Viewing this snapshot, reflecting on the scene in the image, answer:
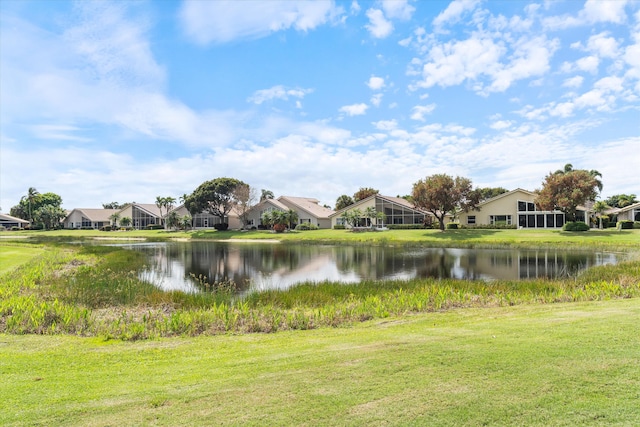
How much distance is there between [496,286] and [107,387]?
12.4 metres

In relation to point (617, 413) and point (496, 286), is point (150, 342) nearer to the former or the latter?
point (617, 413)

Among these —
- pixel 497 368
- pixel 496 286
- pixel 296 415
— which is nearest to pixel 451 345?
pixel 497 368

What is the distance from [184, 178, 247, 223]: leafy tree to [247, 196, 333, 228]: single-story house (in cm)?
442

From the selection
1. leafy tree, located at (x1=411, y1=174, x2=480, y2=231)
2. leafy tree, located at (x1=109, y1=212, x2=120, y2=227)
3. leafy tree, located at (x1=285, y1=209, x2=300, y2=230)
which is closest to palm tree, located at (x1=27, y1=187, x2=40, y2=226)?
leafy tree, located at (x1=109, y1=212, x2=120, y2=227)

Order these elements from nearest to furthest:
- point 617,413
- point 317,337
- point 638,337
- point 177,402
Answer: point 617,413 < point 177,402 < point 638,337 < point 317,337

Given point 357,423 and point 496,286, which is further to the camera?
point 496,286

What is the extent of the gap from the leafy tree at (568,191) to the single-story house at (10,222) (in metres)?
110

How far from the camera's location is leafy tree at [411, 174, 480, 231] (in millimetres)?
47281

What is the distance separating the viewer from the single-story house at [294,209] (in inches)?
2517

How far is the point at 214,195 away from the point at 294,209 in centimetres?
1337

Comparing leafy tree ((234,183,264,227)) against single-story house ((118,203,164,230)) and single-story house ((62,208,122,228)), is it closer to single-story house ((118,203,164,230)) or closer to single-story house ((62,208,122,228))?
single-story house ((118,203,164,230))

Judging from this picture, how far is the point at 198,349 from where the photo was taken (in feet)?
Result: 21.9

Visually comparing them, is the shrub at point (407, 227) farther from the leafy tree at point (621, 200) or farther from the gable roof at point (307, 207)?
the leafy tree at point (621, 200)

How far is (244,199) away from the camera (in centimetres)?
6341
